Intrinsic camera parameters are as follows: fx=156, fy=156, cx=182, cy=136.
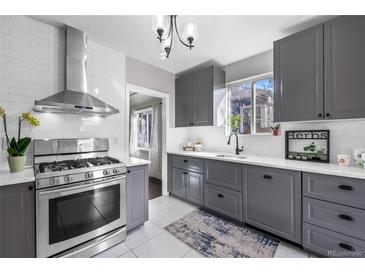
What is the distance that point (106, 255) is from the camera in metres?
1.65

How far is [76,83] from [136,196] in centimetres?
167

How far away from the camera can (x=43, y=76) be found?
1915 millimetres

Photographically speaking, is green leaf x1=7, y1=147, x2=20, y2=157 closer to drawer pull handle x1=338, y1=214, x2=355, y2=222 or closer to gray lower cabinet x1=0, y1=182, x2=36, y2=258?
gray lower cabinet x1=0, y1=182, x2=36, y2=258

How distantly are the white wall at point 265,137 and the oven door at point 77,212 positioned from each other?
2.06 meters

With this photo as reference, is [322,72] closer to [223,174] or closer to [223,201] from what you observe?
[223,174]

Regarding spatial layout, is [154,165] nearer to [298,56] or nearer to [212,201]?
[212,201]

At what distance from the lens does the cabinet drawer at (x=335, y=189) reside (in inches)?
53.4

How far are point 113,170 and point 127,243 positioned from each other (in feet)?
2.90

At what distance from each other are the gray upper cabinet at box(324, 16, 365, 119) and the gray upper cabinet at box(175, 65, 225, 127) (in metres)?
1.55

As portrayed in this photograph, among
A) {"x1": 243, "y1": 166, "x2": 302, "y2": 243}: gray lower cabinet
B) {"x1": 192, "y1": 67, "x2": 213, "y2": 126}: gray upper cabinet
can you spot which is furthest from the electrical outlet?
{"x1": 243, "y1": 166, "x2": 302, "y2": 243}: gray lower cabinet

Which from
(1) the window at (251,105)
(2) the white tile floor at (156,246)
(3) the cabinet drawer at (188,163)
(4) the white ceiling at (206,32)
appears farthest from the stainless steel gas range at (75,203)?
(1) the window at (251,105)

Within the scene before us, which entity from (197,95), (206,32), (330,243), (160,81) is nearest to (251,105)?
(197,95)

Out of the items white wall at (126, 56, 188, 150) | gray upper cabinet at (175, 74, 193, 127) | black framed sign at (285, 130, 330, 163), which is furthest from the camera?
gray upper cabinet at (175, 74, 193, 127)

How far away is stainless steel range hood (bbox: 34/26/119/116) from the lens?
181 centimetres
